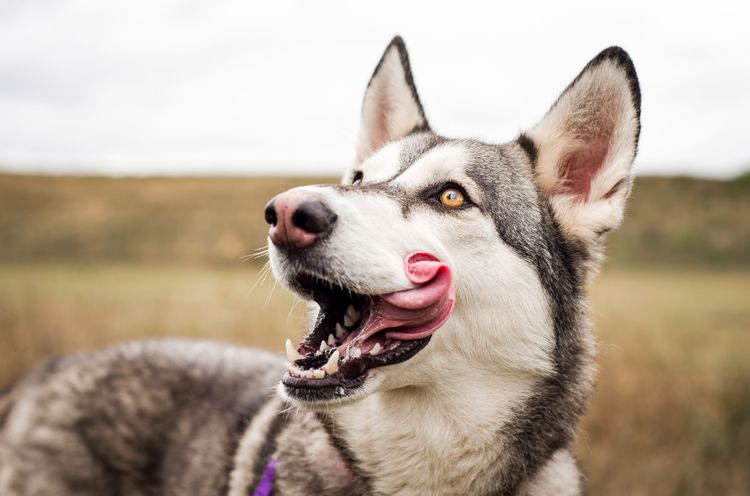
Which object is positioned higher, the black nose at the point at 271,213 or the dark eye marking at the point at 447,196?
the black nose at the point at 271,213

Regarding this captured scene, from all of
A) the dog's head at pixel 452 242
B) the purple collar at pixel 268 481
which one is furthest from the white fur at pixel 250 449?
the dog's head at pixel 452 242

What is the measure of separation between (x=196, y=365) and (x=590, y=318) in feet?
8.45

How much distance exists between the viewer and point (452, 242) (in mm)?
2801

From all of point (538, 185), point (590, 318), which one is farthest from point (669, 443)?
point (538, 185)

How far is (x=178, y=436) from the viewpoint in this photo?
3.71 m

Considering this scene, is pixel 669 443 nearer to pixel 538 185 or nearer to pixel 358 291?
pixel 538 185

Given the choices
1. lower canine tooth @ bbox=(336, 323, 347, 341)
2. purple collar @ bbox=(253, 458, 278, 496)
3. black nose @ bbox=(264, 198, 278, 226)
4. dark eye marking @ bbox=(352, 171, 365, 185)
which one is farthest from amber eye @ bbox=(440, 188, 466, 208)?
purple collar @ bbox=(253, 458, 278, 496)

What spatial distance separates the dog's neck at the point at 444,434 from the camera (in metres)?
2.75

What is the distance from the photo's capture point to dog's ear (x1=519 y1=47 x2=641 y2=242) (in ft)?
10.1

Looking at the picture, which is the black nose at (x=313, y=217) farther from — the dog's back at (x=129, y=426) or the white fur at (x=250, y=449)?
the dog's back at (x=129, y=426)

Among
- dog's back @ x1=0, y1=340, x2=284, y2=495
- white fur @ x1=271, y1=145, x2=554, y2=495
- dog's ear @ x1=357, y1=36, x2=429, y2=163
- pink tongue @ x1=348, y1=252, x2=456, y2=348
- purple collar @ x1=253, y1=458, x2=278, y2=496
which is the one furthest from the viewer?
dog's ear @ x1=357, y1=36, x2=429, y2=163

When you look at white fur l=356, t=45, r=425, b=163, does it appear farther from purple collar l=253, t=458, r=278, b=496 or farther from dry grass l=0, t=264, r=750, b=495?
purple collar l=253, t=458, r=278, b=496

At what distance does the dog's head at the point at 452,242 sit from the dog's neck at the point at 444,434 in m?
0.10

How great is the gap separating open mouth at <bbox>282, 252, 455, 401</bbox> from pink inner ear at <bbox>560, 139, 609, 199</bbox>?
134 cm
